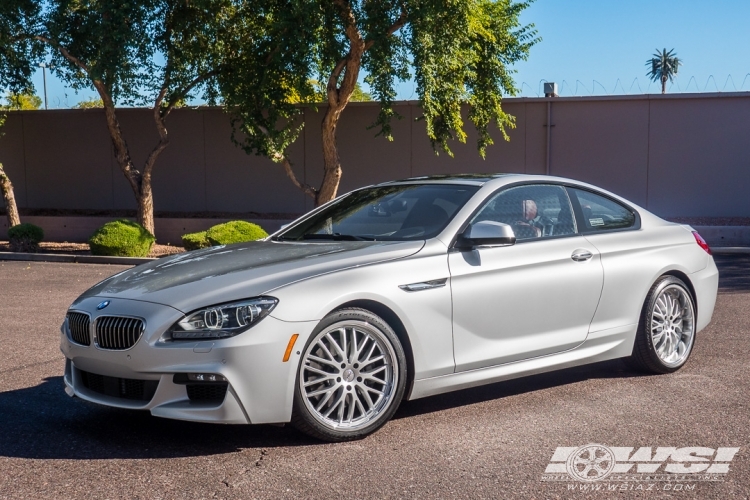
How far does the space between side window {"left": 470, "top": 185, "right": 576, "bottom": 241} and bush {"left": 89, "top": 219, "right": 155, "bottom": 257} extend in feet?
39.7

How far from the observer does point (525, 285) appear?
5.78 m

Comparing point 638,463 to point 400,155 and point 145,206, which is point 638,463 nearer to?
point 145,206

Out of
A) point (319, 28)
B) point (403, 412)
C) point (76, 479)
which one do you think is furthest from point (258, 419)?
point (319, 28)

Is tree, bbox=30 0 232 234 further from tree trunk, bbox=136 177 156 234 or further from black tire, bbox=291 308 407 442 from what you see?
black tire, bbox=291 308 407 442

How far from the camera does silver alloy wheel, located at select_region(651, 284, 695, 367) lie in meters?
6.68

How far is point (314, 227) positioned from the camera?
6461 millimetres

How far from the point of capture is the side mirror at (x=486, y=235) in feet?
18.1

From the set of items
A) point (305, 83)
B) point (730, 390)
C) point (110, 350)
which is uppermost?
point (305, 83)

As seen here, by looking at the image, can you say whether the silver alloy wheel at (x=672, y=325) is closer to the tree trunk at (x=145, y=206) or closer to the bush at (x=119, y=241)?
the bush at (x=119, y=241)

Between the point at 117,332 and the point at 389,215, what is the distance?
2026 mm

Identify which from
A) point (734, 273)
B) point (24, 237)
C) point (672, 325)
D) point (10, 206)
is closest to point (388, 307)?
point (672, 325)

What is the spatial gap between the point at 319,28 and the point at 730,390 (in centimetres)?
1114

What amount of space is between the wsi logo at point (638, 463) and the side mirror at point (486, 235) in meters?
1.34

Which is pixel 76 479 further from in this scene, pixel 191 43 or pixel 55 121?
pixel 55 121
